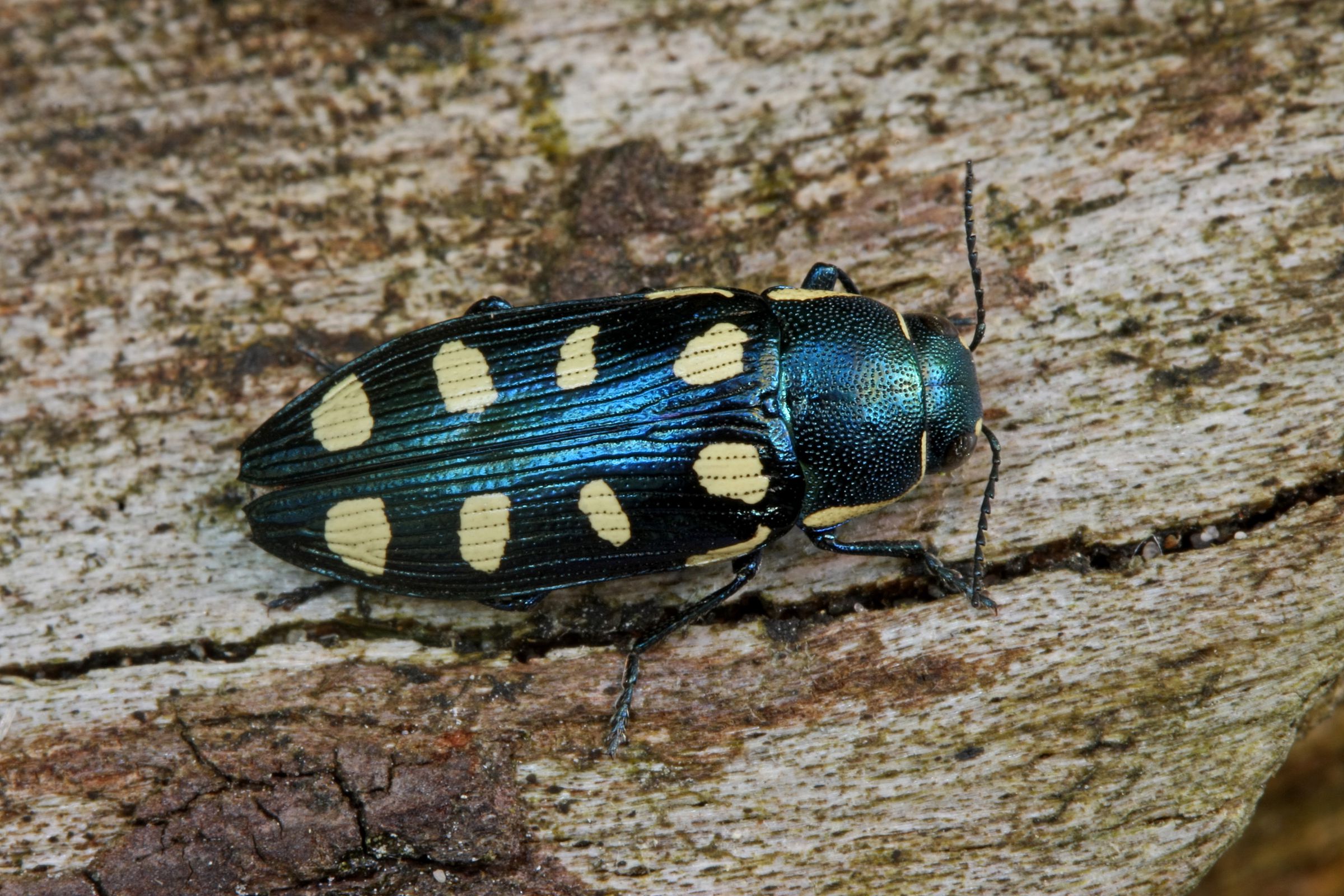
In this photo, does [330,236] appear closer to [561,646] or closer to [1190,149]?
[561,646]

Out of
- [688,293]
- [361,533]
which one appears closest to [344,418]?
[361,533]

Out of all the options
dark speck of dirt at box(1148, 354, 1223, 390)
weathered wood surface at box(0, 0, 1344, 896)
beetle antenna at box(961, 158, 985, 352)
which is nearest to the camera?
weathered wood surface at box(0, 0, 1344, 896)

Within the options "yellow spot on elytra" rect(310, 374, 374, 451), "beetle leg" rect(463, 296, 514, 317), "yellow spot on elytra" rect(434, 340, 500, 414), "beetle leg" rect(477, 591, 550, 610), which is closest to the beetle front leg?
"beetle leg" rect(477, 591, 550, 610)

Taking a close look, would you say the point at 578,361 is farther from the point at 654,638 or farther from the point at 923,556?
the point at 923,556

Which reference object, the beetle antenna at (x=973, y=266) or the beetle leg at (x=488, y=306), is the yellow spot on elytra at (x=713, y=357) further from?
the beetle antenna at (x=973, y=266)

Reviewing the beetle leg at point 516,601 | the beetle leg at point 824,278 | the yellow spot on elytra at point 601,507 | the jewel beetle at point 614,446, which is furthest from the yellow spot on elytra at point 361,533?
the beetle leg at point 824,278

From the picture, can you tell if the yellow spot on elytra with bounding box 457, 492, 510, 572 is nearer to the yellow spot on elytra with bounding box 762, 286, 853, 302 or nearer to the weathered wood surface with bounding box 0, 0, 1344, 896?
the weathered wood surface with bounding box 0, 0, 1344, 896
